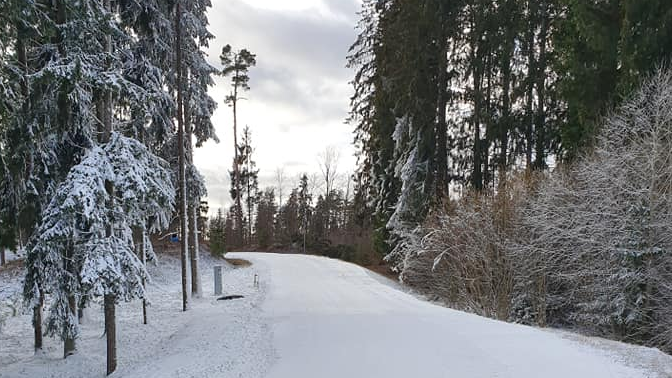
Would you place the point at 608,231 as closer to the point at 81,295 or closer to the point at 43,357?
the point at 81,295

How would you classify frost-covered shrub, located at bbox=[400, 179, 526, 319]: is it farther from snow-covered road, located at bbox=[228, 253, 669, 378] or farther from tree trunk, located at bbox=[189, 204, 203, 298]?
tree trunk, located at bbox=[189, 204, 203, 298]

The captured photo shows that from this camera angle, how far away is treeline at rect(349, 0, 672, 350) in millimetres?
10359

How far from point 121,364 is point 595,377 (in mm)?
8655

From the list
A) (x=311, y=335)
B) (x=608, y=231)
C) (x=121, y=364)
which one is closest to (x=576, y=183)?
(x=608, y=231)

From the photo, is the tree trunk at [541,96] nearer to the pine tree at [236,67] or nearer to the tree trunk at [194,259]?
the tree trunk at [194,259]

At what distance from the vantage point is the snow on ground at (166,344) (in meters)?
7.46

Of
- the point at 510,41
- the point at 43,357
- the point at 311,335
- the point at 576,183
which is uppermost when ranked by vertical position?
the point at 510,41

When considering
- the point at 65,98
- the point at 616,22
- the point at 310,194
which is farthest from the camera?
the point at 310,194

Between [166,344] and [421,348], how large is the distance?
19.3 feet

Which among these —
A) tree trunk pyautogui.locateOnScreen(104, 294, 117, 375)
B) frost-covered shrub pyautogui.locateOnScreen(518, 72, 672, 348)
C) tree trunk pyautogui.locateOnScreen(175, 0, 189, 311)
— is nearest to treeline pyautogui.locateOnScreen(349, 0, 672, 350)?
frost-covered shrub pyautogui.locateOnScreen(518, 72, 672, 348)

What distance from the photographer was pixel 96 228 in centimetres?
798

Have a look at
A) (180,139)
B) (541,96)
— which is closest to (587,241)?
(541,96)

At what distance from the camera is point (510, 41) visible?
720 inches

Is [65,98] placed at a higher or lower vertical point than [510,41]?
lower
